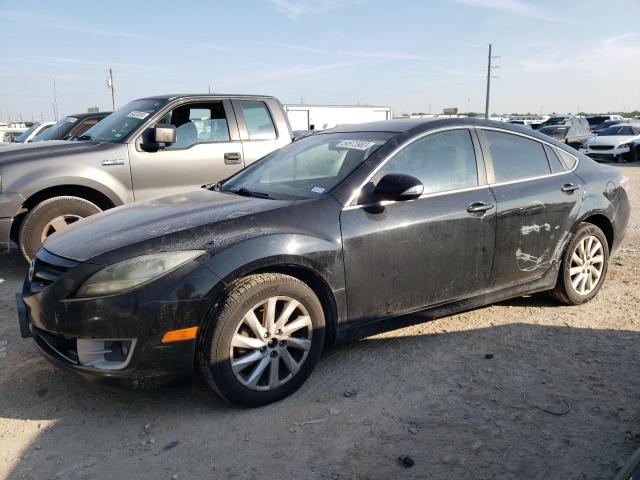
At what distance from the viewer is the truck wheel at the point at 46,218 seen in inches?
216

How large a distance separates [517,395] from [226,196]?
224 centimetres

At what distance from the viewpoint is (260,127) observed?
686 cm

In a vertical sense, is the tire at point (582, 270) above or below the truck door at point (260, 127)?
below

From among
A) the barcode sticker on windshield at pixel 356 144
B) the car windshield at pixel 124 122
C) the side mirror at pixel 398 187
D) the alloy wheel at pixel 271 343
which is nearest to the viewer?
the alloy wheel at pixel 271 343

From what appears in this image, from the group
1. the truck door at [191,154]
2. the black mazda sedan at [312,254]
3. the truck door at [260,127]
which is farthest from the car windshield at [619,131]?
the black mazda sedan at [312,254]

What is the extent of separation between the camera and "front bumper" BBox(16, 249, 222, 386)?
280 centimetres

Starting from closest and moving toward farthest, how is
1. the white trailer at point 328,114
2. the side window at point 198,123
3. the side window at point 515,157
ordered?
the side window at point 515,157
the side window at point 198,123
the white trailer at point 328,114

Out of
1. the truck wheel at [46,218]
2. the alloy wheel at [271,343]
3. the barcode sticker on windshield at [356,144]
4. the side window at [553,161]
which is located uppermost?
the barcode sticker on windshield at [356,144]

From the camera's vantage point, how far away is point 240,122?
6.69m

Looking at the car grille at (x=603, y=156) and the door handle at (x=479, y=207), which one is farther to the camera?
the car grille at (x=603, y=156)

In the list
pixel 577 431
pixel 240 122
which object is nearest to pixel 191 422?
pixel 577 431

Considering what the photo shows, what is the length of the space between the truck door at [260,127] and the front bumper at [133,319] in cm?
391

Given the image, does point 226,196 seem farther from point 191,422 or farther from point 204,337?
point 191,422

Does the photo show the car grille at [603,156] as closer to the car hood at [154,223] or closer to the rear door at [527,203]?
the rear door at [527,203]
